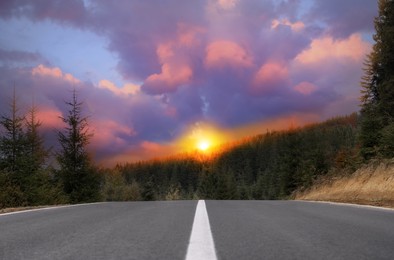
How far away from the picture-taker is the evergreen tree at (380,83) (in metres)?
36.2

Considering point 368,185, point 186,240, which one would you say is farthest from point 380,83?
point 186,240

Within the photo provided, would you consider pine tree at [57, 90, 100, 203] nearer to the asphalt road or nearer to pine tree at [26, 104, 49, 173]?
pine tree at [26, 104, 49, 173]

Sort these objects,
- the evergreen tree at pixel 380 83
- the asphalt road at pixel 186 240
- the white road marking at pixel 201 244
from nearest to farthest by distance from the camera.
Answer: the white road marking at pixel 201 244 < the asphalt road at pixel 186 240 < the evergreen tree at pixel 380 83

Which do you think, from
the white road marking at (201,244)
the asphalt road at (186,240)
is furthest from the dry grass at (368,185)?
the white road marking at (201,244)

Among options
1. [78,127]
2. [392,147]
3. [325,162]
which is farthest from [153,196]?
[392,147]

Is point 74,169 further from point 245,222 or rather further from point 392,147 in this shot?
point 245,222

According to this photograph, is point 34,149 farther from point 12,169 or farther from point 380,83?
point 380,83

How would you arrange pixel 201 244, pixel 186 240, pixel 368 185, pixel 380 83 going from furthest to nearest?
1. pixel 380 83
2. pixel 368 185
3. pixel 186 240
4. pixel 201 244

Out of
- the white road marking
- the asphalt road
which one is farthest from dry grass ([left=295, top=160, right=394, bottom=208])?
the white road marking

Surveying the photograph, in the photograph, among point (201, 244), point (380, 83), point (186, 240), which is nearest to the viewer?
point (201, 244)

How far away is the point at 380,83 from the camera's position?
38938mm

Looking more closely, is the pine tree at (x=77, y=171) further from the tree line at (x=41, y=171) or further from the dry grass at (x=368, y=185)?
the dry grass at (x=368, y=185)

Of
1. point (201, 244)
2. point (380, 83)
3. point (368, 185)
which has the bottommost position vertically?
point (201, 244)

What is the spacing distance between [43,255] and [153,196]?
7320 centimetres
